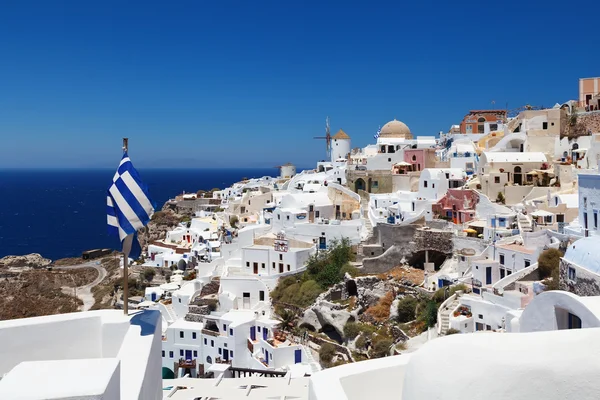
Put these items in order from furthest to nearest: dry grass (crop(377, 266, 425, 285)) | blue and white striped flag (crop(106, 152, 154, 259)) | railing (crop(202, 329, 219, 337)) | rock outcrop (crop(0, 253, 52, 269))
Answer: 1. rock outcrop (crop(0, 253, 52, 269))
2. railing (crop(202, 329, 219, 337))
3. dry grass (crop(377, 266, 425, 285))
4. blue and white striped flag (crop(106, 152, 154, 259))

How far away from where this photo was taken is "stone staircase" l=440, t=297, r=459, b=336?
18531 mm

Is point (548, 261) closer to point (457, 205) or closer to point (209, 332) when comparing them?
point (457, 205)

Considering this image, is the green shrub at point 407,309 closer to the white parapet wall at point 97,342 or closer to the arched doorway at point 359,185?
the white parapet wall at point 97,342

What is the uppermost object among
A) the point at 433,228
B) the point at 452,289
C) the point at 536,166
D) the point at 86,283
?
the point at 536,166

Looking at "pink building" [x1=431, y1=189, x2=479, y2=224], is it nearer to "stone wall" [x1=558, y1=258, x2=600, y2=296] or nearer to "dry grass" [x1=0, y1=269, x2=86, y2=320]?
"stone wall" [x1=558, y1=258, x2=600, y2=296]

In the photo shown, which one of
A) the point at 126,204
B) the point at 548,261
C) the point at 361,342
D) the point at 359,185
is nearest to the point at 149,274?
the point at 359,185

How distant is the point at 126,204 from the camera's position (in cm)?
676

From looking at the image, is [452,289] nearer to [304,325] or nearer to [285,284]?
[304,325]

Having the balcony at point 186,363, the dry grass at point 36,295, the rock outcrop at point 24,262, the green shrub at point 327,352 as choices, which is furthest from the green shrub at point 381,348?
the rock outcrop at point 24,262

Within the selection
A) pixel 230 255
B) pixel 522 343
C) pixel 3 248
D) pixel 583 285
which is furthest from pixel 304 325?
pixel 3 248

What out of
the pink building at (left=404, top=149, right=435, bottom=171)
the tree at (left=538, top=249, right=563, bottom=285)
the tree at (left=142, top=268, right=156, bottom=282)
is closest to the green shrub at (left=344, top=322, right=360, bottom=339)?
the tree at (left=538, top=249, right=563, bottom=285)

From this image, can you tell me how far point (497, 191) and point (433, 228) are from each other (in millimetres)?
4880

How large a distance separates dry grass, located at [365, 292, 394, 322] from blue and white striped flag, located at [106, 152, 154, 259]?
57.9 ft

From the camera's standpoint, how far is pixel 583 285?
12359 mm
